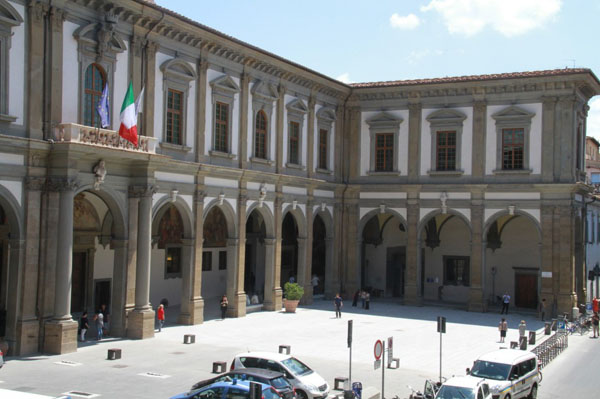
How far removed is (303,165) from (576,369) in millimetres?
19097

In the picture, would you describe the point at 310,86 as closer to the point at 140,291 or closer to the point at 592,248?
the point at 140,291

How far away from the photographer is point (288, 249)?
149ft

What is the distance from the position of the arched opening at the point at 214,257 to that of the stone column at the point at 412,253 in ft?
35.2

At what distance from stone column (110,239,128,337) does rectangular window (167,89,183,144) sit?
18.5 feet

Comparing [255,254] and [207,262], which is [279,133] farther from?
[255,254]

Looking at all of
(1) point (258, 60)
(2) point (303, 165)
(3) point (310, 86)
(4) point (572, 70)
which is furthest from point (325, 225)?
(4) point (572, 70)

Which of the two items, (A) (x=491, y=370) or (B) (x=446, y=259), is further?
(B) (x=446, y=259)

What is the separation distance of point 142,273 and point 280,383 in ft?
38.7

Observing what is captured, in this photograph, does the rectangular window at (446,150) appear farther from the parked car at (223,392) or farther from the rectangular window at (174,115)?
the parked car at (223,392)

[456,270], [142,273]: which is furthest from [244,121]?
[456,270]

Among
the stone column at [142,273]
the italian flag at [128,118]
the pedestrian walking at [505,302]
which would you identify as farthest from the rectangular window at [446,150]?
the italian flag at [128,118]

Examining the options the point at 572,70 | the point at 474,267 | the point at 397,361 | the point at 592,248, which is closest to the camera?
the point at 397,361

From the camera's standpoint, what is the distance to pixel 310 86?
40.2m

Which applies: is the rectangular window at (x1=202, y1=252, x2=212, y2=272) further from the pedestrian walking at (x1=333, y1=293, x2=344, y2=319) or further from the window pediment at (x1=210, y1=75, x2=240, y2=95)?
the window pediment at (x1=210, y1=75, x2=240, y2=95)
